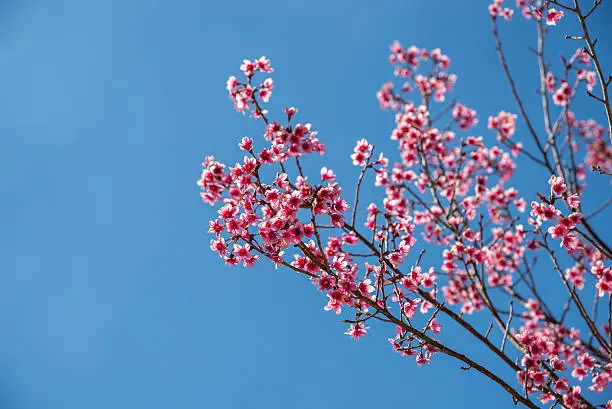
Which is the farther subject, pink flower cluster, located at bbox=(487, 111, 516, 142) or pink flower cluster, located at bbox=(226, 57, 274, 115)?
pink flower cluster, located at bbox=(487, 111, 516, 142)

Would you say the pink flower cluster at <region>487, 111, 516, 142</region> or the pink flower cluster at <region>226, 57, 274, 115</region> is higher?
the pink flower cluster at <region>487, 111, 516, 142</region>

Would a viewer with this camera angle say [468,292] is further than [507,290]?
Yes

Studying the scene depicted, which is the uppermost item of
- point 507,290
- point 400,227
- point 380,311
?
point 507,290

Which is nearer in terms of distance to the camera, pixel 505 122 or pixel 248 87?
pixel 248 87

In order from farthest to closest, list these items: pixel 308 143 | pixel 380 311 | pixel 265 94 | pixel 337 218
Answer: pixel 265 94
pixel 308 143
pixel 337 218
pixel 380 311

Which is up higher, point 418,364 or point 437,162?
point 437,162

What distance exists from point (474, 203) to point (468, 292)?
153 cm

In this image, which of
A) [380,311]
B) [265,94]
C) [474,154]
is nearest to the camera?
[380,311]

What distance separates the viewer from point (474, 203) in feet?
25.5

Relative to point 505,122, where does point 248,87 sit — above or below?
below

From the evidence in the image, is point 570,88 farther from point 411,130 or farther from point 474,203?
point 411,130

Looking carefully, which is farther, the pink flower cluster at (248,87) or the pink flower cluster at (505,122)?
the pink flower cluster at (505,122)

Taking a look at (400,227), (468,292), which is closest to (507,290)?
(468,292)

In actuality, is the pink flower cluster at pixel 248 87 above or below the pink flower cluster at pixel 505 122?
below
